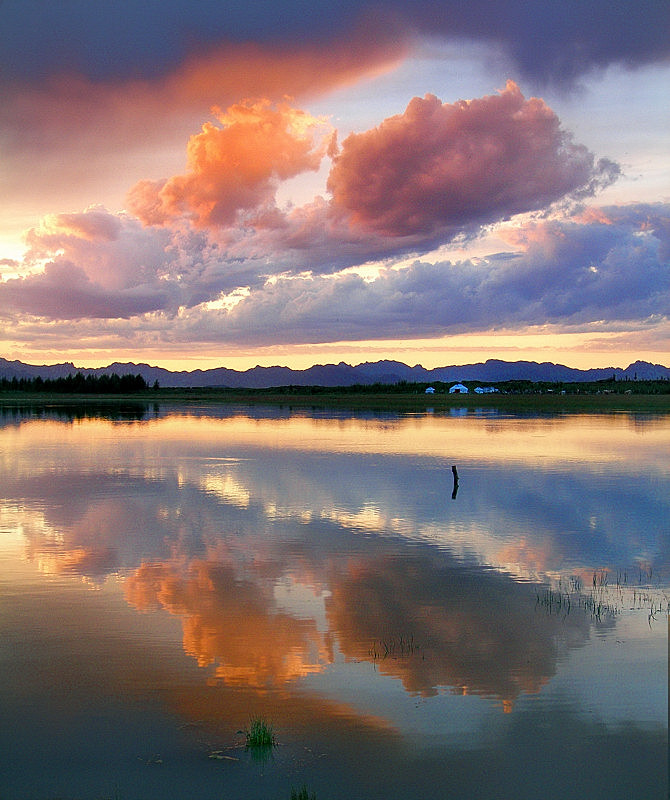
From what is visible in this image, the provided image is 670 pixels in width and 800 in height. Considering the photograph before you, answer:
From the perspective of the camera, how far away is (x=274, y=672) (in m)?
12.6

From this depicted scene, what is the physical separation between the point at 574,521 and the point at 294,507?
1124 cm

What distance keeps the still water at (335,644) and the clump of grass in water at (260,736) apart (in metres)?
0.17

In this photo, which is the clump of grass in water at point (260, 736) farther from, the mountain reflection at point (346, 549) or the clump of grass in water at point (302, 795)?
the mountain reflection at point (346, 549)

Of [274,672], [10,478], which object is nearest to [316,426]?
[10,478]

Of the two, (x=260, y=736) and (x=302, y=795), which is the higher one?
(x=260, y=736)

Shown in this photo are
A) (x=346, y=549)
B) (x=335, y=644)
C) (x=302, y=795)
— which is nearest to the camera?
(x=302, y=795)

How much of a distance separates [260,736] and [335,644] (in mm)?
4072

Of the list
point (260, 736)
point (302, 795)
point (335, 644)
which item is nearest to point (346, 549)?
point (335, 644)

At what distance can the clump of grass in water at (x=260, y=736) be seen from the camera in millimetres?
9938

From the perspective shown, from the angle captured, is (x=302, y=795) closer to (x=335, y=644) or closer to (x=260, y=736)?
(x=260, y=736)

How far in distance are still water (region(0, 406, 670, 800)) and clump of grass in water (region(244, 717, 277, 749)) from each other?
0.17 meters

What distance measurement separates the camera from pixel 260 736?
394 inches

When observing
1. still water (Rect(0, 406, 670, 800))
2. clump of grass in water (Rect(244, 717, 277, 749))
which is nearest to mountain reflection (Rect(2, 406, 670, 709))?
still water (Rect(0, 406, 670, 800))

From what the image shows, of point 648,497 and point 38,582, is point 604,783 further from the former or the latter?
point 648,497
